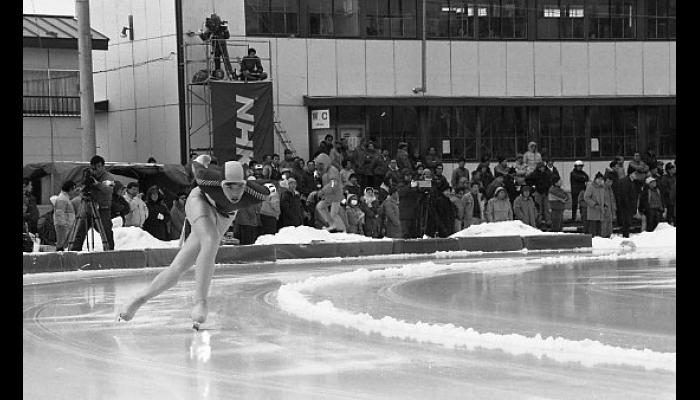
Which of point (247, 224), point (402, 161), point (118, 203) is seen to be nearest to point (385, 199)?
point (247, 224)

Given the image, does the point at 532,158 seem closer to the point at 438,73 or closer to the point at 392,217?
the point at 392,217

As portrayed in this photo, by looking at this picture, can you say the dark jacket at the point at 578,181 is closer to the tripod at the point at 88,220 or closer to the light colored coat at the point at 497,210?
the light colored coat at the point at 497,210

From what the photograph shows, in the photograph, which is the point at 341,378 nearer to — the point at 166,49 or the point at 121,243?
the point at 121,243

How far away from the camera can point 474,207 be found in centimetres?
2677

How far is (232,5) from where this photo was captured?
32.7 metres

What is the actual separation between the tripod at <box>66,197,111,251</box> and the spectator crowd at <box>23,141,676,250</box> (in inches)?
2.9

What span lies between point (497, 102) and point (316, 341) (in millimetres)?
26720

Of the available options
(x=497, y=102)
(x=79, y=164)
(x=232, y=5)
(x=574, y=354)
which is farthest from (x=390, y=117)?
(x=574, y=354)

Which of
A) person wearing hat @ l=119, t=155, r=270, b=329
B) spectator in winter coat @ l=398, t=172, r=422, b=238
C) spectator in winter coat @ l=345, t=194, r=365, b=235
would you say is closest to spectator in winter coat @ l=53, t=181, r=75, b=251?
spectator in winter coat @ l=345, t=194, r=365, b=235

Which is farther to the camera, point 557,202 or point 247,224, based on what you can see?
point 557,202

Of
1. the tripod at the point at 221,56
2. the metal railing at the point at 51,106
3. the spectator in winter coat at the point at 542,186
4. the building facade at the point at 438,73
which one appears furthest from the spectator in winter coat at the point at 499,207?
the metal railing at the point at 51,106

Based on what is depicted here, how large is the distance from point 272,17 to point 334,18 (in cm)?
189

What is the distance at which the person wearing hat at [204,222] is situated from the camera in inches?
423

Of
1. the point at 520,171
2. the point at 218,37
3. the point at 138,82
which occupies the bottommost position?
the point at 520,171
